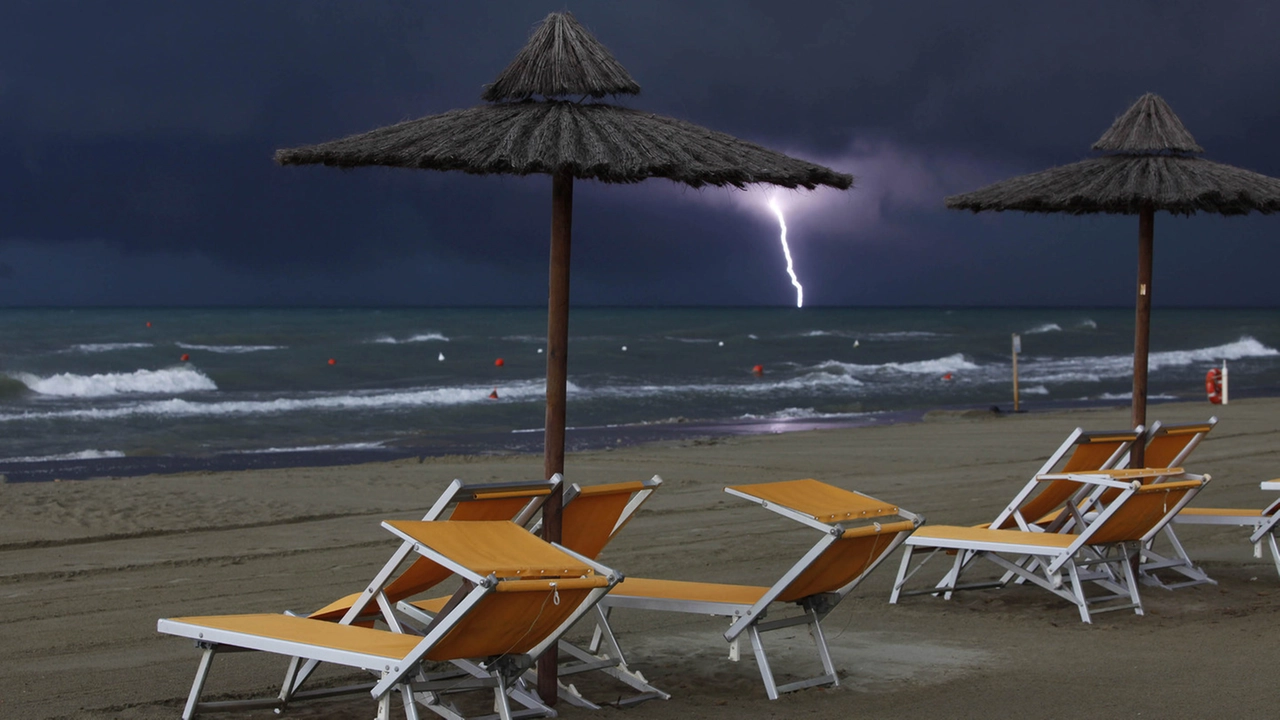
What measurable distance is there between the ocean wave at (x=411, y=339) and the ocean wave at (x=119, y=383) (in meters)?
20.0

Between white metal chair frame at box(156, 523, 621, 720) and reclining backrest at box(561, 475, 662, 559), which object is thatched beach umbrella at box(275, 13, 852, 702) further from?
white metal chair frame at box(156, 523, 621, 720)

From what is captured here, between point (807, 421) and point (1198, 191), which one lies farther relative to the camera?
point (807, 421)

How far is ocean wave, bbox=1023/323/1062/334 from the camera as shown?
69.8 metres

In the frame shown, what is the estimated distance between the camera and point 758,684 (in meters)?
4.80

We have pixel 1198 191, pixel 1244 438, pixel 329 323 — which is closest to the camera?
pixel 1198 191

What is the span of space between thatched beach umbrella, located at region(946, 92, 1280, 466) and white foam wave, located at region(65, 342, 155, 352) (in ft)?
141

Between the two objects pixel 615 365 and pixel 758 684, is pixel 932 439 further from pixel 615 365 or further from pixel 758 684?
pixel 615 365

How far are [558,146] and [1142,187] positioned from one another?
13.1 ft

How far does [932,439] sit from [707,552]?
8.62 metres

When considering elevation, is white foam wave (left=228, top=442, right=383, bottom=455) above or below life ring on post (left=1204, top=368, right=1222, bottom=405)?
below

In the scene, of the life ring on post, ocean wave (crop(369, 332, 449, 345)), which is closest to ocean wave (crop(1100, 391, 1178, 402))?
the life ring on post

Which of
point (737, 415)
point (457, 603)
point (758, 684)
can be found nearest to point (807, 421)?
point (737, 415)

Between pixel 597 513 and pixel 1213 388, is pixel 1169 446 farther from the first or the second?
pixel 1213 388

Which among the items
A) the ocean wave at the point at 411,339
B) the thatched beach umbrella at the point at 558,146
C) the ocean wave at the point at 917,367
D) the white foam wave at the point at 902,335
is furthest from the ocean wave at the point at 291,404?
the white foam wave at the point at 902,335
